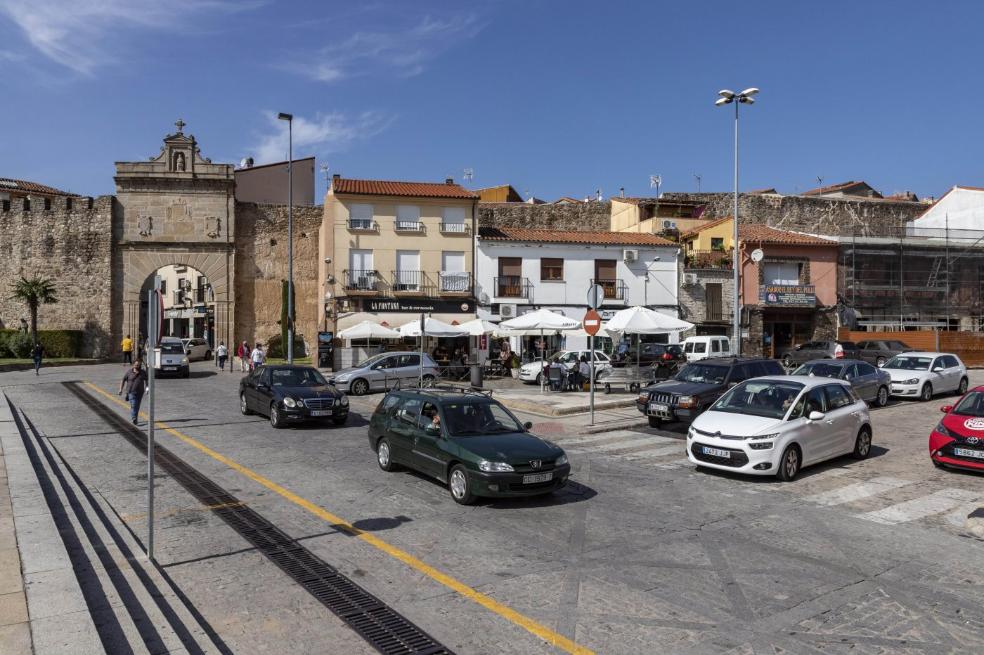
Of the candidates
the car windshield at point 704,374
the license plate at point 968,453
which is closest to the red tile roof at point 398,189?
the car windshield at point 704,374

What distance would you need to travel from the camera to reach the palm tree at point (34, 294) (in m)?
36.9

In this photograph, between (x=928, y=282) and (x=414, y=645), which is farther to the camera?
(x=928, y=282)

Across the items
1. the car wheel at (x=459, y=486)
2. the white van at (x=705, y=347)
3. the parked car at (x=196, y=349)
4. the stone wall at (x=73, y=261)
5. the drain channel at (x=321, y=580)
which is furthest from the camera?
the parked car at (x=196, y=349)

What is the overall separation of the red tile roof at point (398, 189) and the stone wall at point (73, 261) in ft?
48.5

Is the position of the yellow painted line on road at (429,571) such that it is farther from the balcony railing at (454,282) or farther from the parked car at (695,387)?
the balcony railing at (454,282)

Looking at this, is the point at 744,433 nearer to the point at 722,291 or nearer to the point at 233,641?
the point at 233,641

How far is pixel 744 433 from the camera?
1036cm

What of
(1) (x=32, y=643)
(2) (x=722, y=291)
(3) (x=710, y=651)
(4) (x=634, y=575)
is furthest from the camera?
(2) (x=722, y=291)

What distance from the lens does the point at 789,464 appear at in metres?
10.5

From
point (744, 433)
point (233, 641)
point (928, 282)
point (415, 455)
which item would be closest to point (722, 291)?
point (928, 282)

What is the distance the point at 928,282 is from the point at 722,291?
44.6 ft

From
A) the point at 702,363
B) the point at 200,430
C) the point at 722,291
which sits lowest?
the point at 200,430

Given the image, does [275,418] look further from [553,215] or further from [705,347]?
[553,215]

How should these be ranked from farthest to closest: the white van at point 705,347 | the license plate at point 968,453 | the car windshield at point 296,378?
1. the white van at point 705,347
2. the car windshield at point 296,378
3. the license plate at point 968,453
